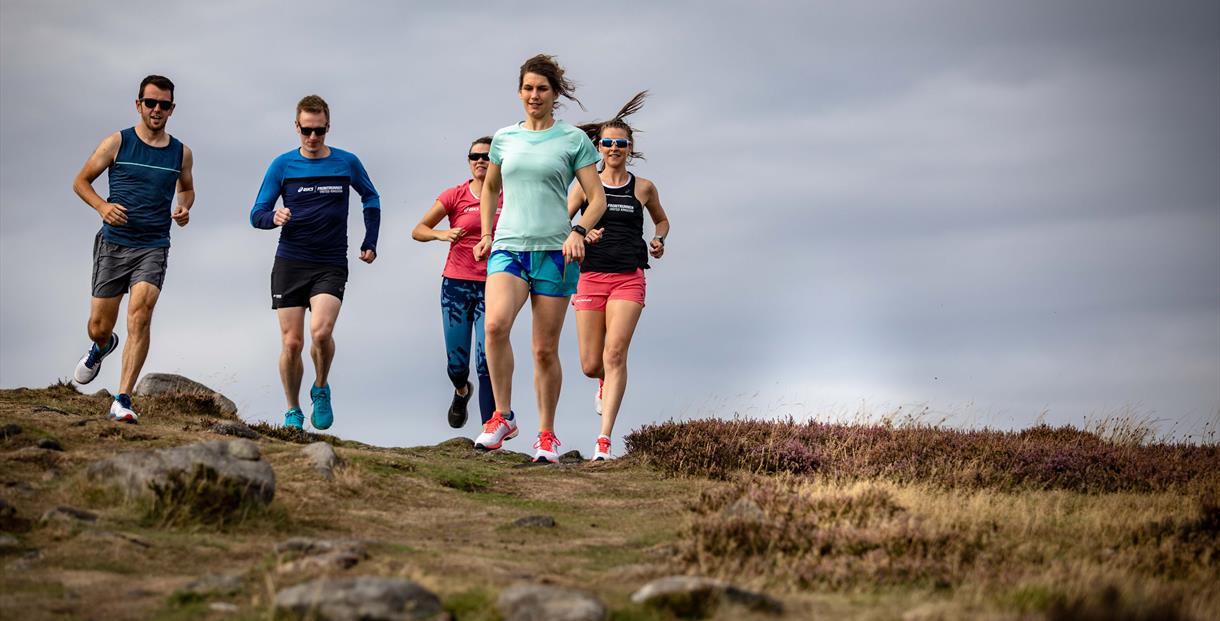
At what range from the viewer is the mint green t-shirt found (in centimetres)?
1131

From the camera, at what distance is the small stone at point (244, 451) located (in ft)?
31.1

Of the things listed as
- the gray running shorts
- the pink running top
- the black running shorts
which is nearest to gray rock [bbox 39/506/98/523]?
the gray running shorts

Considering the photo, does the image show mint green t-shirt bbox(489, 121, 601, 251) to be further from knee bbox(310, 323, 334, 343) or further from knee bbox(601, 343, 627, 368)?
knee bbox(310, 323, 334, 343)

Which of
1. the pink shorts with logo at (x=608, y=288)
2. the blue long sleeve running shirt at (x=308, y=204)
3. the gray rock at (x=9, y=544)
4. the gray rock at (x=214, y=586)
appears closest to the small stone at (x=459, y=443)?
the blue long sleeve running shirt at (x=308, y=204)

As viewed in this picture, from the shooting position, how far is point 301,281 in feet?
43.9

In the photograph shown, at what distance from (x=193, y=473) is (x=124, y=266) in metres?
4.39

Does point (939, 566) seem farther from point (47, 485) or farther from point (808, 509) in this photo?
point (47, 485)

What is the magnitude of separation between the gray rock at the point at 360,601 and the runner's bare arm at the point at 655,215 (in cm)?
753

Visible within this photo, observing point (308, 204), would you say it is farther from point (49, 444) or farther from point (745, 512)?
point (745, 512)

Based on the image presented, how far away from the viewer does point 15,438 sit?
10.8m

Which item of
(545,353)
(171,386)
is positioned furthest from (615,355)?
(171,386)

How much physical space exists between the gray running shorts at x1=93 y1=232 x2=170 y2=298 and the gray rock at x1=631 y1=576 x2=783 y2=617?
7553 mm

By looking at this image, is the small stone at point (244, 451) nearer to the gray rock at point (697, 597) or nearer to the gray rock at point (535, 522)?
the gray rock at point (535, 522)

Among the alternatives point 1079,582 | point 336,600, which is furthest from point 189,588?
point 1079,582
